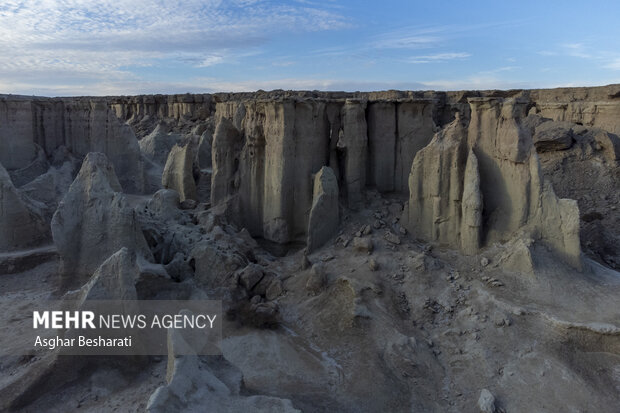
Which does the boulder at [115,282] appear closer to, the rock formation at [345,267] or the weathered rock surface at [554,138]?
the rock formation at [345,267]

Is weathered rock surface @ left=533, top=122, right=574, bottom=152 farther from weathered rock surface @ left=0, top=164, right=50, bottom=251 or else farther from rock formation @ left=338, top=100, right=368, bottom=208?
weathered rock surface @ left=0, top=164, right=50, bottom=251

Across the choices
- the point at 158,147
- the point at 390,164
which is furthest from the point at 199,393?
the point at 158,147

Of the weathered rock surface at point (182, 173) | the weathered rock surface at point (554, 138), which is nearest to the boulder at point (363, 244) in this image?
the weathered rock surface at point (182, 173)

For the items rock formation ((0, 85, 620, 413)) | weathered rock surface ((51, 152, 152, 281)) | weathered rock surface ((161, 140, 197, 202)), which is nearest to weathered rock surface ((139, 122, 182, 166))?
rock formation ((0, 85, 620, 413))

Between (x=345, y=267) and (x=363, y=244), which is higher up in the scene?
(x=363, y=244)

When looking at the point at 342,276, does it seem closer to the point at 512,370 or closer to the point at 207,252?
the point at 207,252

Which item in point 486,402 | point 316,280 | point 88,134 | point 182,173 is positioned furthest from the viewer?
point 88,134

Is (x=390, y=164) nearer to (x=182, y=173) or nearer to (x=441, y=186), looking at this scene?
Answer: (x=441, y=186)

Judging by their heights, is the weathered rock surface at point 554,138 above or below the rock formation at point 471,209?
above
